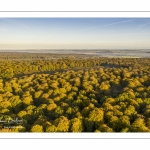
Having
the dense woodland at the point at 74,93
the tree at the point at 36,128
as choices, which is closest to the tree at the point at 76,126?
the dense woodland at the point at 74,93

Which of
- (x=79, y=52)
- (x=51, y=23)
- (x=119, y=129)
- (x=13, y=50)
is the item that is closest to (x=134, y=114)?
(x=119, y=129)

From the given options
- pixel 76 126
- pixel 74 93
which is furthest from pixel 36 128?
pixel 74 93

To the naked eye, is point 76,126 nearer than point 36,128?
No

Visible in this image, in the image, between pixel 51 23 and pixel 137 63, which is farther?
pixel 137 63

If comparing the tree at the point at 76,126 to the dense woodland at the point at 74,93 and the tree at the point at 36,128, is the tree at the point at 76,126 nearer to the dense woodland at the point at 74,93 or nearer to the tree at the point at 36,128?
the dense woodland at the point at 74,93

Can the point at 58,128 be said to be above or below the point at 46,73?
below

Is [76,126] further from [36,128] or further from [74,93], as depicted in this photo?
[74,93]

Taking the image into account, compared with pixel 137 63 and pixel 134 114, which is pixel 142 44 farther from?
pixel 134 114
